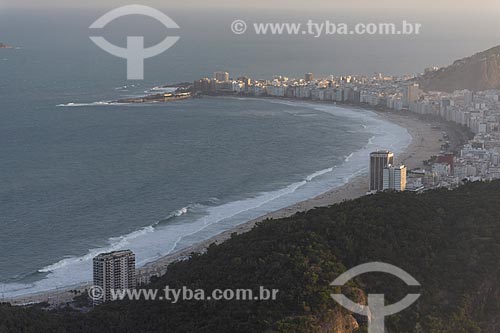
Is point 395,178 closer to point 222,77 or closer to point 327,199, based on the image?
point 327,199

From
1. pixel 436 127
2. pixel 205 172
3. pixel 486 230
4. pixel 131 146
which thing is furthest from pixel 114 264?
pixel 436 127

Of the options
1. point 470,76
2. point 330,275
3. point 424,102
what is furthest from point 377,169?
point 470,76

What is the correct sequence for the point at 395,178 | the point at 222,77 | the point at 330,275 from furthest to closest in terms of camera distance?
the point at 222,77 → the point at 395,178 → the point at 330,275

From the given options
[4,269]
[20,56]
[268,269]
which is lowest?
[4,269]

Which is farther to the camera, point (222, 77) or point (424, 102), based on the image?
point (222, 77)

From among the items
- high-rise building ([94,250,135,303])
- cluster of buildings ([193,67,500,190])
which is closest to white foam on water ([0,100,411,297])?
high-rise building ([94,250,135,303])

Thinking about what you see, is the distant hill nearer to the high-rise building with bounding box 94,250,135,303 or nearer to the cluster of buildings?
the cluster of buildings

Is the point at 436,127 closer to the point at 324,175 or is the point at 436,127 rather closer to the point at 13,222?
the point at 324,175
